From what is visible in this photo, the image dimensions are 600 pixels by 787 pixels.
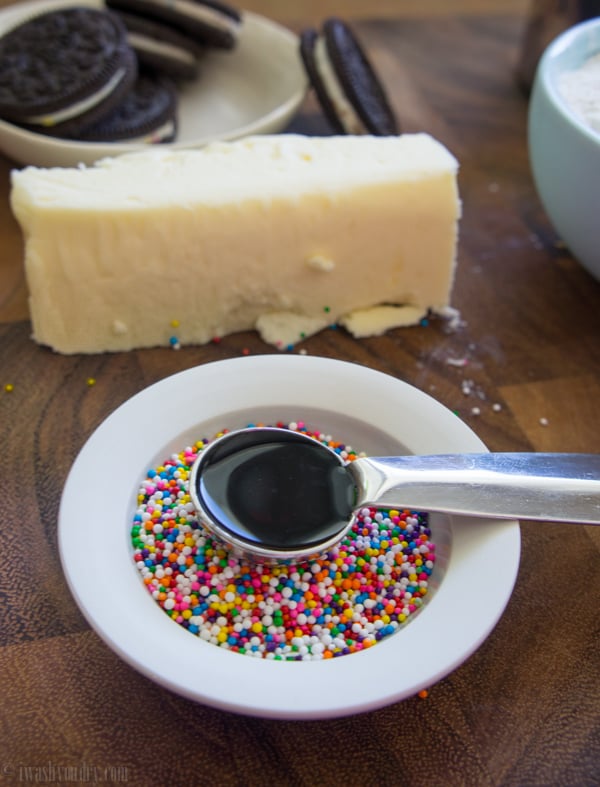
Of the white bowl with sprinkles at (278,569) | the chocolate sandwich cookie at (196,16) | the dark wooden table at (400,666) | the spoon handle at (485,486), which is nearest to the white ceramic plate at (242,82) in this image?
the chocolate sandwich cookie at (196,16)

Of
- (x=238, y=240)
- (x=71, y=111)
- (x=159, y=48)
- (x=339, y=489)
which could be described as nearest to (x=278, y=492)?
(x=339, y=489)

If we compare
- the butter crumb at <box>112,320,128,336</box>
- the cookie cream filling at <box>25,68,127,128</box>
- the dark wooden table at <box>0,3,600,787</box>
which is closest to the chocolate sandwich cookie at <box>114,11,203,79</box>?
the cookie cream filling at <box>25,68,127,128</box>

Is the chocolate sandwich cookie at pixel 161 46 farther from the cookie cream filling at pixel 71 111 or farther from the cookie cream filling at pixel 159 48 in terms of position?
the cookie cream filling at pixel 71 111

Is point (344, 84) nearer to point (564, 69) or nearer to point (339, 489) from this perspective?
point (564, 69)

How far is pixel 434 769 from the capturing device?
63 cm

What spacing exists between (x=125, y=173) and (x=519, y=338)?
55 centimetres

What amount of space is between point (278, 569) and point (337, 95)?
807 millimetres

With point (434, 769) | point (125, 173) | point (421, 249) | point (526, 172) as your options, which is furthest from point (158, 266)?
point (526, 172)

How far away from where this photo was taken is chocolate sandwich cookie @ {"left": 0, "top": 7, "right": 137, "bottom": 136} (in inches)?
43.8

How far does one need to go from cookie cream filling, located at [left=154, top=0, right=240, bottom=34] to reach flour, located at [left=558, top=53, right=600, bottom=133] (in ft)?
1.92

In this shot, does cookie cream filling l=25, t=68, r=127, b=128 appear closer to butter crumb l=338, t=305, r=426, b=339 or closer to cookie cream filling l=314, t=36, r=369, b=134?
cookie cream filling l=314, t=36, r=369, b=134

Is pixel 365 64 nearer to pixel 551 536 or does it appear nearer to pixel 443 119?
pixel 443 119

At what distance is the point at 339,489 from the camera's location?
72 centimetres

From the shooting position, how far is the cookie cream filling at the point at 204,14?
1.29 meters
